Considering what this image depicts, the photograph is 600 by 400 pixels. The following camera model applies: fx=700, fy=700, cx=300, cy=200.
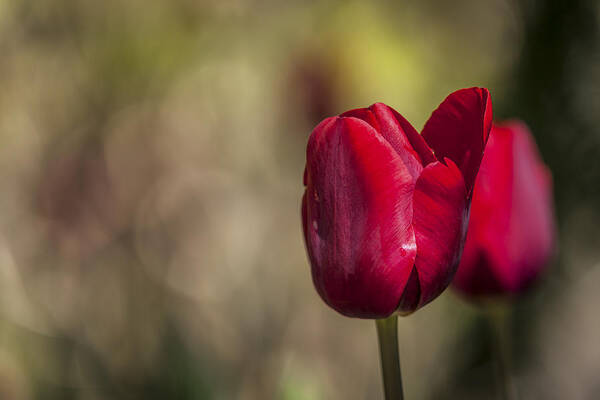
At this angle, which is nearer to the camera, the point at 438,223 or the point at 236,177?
the point at 438,223

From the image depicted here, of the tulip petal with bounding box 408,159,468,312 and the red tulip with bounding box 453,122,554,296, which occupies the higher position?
A: the tulip petal with bounding box 408,159,468,312

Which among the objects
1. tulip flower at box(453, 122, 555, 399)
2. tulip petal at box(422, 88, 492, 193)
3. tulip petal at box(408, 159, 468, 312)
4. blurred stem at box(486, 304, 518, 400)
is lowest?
blurred stem at box(486, 304, 518, 400)

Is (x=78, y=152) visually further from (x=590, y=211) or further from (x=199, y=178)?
(x=590, y=211)

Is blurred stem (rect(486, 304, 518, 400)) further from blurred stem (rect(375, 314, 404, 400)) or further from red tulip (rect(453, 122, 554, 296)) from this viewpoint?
blurred stem (rect(375, 314, 404, 400))

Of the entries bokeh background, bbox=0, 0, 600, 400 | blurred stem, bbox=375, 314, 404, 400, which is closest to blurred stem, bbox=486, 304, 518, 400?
blurred stem, bbox=375, 314, 404, 400

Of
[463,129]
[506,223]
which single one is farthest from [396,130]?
[506,223]

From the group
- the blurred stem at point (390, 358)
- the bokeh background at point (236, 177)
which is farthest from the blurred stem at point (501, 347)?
the bokeh background at point (236, 177)

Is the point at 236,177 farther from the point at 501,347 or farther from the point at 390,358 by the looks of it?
the point at 390,358

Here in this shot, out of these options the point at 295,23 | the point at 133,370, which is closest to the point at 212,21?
the point at 295,23
